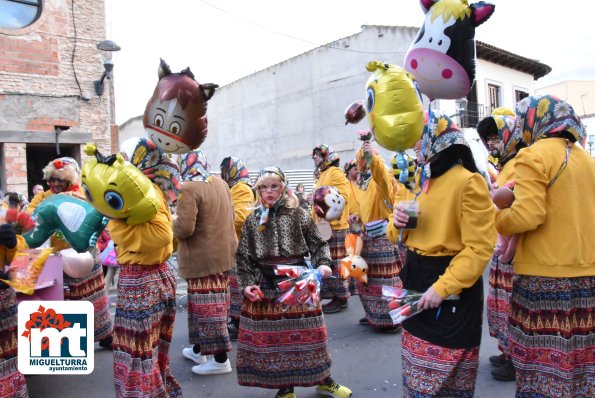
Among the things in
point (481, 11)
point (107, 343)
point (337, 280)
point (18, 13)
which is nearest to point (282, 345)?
point (481, 11)

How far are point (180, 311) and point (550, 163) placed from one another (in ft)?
18.3

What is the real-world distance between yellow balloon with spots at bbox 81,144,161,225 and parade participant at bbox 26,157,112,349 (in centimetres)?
125

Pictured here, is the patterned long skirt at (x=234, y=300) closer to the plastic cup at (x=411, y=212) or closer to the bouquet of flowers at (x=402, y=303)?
the bouquet of flowers at (x=402, y=303)

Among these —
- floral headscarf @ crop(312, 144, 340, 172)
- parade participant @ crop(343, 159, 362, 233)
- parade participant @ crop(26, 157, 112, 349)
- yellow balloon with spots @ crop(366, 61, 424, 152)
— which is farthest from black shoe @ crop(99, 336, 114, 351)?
yellow balloon with spots @ crop(366, 61, 424, 152)

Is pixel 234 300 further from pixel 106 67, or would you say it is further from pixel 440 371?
pixel 106 67

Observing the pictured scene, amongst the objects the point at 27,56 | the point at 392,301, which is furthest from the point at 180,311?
the point at 27,56

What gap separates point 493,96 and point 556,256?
66.7 feet

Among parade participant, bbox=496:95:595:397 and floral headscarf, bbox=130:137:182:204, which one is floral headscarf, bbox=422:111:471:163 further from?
floral headscarf, bbox=130:137:182:204

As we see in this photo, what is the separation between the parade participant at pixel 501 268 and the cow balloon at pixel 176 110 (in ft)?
7.39

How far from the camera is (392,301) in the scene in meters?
2.48

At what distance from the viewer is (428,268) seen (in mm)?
2432

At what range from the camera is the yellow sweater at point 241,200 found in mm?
5379

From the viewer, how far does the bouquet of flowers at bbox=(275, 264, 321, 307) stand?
311 cm

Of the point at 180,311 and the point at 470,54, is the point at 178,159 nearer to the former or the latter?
the point at 470,54
